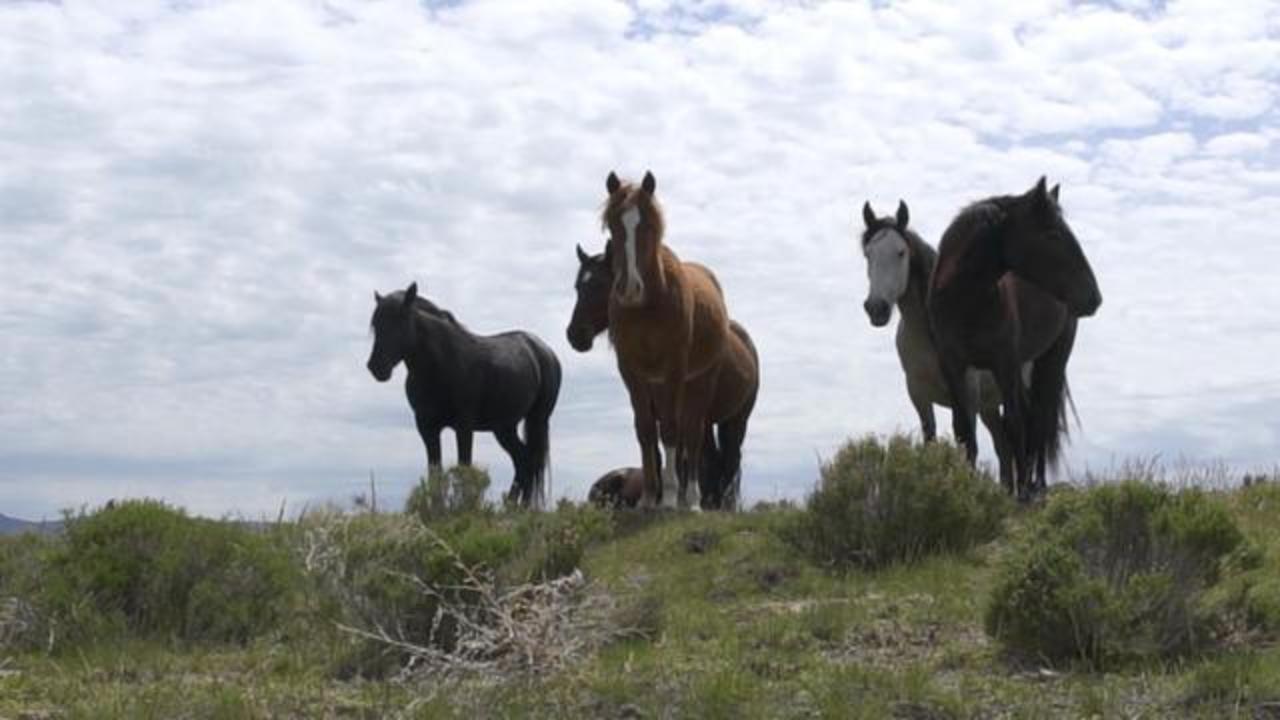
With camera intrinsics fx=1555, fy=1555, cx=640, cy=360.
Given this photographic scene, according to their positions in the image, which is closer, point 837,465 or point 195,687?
point 195,687

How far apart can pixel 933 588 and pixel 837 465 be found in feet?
5.29

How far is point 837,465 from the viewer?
940 centimetres

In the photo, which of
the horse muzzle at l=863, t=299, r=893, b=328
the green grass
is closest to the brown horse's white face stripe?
the horse muzzle at l=863, t=299, r=893, b=328

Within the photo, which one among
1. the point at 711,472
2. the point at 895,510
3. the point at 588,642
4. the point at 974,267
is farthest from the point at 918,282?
the point at 588,642

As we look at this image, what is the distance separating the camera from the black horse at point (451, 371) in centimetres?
1573

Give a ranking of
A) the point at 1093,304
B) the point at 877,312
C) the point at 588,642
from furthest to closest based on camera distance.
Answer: the point at 877,312, the point at 1093,304, the point at 588,642

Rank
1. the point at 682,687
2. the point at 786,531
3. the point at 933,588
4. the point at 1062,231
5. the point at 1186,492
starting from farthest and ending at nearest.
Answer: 1. the point at 1062,231
2. the point at 786,531
3. the point at 933,588
4. the point at 1186,492
5. the point at 682,687

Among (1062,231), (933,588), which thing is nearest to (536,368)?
(1062,231)

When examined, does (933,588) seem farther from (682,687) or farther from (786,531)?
(682,687)

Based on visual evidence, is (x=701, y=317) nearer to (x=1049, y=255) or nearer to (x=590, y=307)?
(x=590, y=307)

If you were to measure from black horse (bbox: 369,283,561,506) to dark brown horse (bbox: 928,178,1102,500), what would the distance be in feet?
19.6

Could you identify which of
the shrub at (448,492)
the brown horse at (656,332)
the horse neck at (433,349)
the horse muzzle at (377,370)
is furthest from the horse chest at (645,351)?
the horse neck at (433,349)

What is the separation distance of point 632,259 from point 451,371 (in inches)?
202

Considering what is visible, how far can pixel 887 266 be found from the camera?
1165 cm
